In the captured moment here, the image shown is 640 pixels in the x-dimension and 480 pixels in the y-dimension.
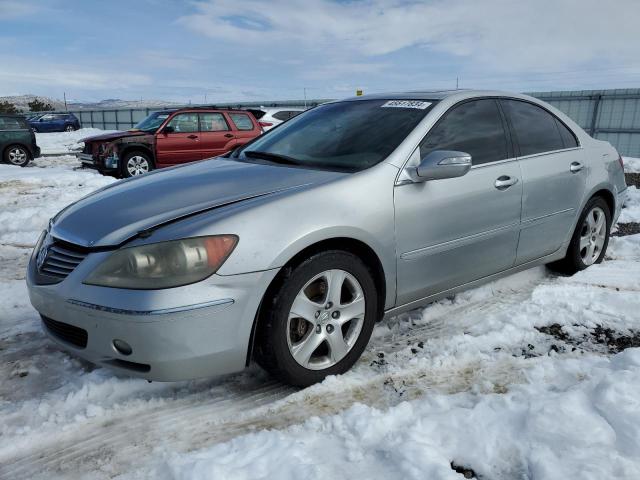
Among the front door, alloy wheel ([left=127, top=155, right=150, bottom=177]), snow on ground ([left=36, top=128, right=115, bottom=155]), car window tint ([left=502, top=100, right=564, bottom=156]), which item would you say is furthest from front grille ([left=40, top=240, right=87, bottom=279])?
snow on ground ([left=36, top=128, right=115, bottom=155])

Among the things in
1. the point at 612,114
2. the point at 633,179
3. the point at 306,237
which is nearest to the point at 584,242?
the point at 306,237

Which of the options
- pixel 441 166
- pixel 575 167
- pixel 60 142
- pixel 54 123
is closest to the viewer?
pixel 441 166

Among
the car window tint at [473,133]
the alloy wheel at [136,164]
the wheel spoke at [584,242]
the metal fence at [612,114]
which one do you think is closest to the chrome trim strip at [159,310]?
the car window tint at [473,133]

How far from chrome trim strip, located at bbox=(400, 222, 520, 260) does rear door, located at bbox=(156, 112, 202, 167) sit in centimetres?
915

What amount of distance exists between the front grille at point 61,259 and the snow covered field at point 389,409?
0.61 metres

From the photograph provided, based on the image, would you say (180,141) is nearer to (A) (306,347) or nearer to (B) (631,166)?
(B) (631,166)

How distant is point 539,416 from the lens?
2.30 m

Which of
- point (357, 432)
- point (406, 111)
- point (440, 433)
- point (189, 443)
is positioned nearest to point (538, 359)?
point (440, 433)

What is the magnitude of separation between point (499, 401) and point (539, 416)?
217 millimetres

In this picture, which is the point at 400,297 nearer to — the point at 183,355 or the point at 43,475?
the point at 183,355

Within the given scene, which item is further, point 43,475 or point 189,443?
point 189,443

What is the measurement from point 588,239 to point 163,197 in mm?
3515

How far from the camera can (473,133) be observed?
3.56 meters

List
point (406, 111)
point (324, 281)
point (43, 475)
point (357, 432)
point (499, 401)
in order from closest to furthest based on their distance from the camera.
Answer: point (43, 475) < point (357, 432) < point (499, 401) < point (324, 281) < point (406, 111)
